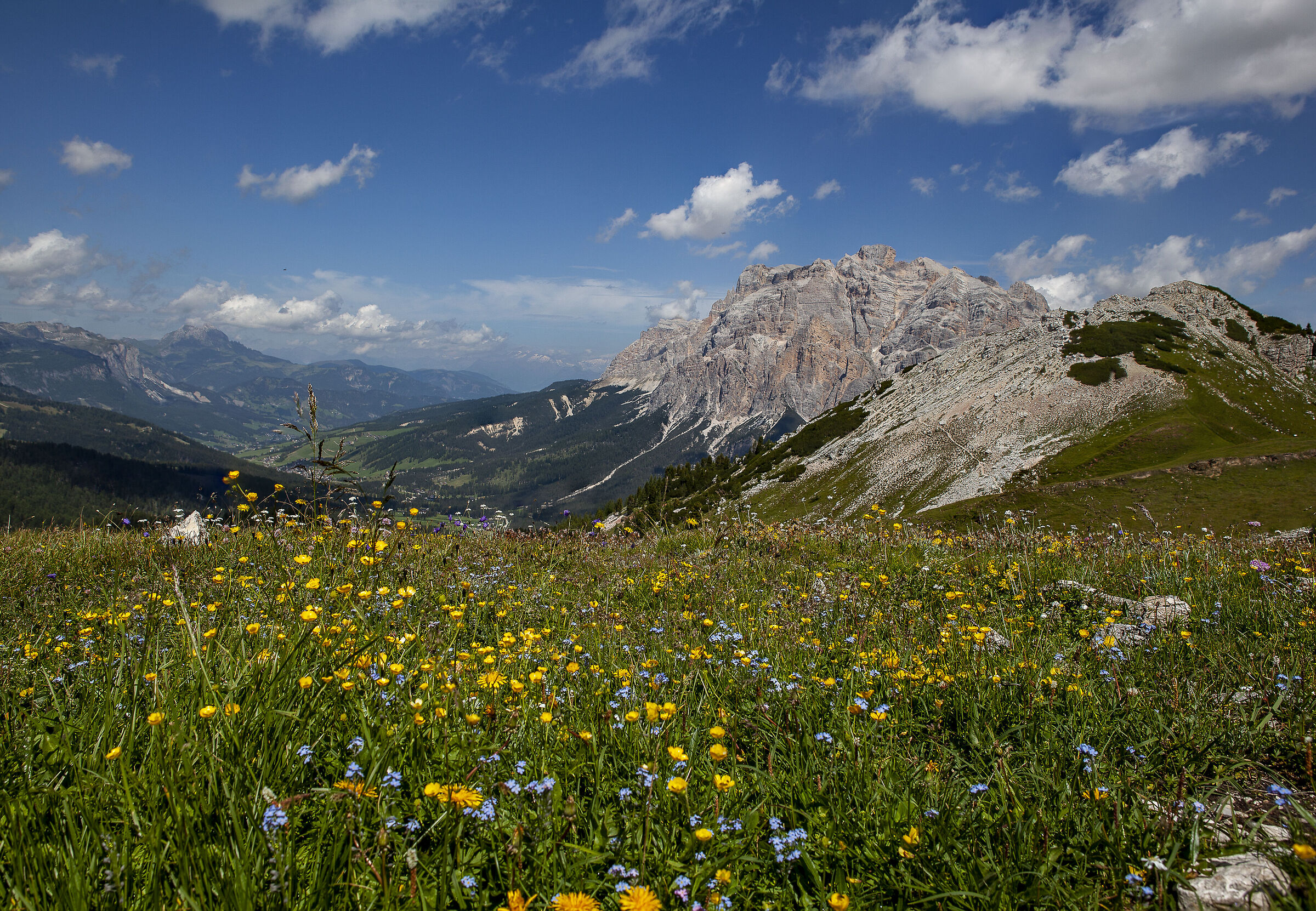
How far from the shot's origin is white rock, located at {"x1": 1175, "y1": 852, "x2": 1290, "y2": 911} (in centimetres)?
237

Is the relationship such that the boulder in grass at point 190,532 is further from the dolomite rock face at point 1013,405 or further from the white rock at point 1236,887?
the dolomite rock face at point 1013,405

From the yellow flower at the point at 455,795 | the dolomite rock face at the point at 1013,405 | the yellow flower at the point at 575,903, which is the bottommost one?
the yellow flower at the point at 575,903

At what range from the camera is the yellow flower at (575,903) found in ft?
6.98

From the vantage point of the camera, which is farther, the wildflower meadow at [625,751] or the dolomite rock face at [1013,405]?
the dolomite rock face at [1013,405]

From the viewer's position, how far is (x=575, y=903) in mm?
2156

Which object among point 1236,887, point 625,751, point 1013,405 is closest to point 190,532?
point 625,751

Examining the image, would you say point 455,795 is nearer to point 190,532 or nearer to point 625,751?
point 625,751

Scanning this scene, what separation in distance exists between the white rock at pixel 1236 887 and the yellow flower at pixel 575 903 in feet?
7.96

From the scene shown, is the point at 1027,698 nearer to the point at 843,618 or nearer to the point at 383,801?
the point at 843,618

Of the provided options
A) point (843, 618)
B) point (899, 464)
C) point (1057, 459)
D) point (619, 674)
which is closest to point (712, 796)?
point (619, 674)

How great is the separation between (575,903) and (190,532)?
11.0 m

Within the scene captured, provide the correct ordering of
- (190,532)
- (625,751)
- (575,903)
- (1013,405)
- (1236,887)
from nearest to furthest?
(575,903) < (1236,887) < (625,751) < (190,532) < (1013,405)

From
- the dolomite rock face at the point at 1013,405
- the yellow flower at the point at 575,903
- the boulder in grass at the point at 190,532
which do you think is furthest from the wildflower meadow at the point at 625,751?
the dolomite rock face at the point at 1013,405

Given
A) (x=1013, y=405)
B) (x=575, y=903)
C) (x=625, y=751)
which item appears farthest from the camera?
(x=1013, y=405)
